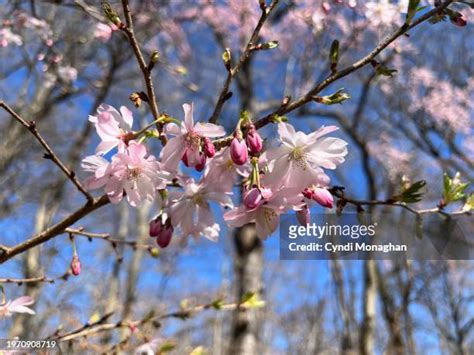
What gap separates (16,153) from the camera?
20.9ft

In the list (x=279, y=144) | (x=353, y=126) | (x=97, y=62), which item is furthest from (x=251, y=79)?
(x=279, y=144)

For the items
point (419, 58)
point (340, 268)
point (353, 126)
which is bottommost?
point (340, 268)

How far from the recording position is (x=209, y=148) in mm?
880

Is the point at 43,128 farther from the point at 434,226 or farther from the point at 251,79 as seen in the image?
the point at 434,226

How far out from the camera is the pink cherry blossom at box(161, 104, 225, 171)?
2.92 feet

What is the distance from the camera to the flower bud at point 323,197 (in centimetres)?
91

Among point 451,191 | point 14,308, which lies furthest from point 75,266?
point 451,191

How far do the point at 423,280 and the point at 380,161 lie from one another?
2.03 m

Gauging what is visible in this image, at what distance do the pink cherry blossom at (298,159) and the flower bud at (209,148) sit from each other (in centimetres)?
12

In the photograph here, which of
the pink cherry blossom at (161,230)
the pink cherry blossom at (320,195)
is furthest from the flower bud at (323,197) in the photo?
the pink cherry blossom at (161,230)

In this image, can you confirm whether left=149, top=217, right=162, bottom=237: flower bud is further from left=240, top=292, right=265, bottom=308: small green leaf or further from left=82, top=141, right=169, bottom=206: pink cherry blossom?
left=240, top=292, right=265, bottom=308: small green leaf

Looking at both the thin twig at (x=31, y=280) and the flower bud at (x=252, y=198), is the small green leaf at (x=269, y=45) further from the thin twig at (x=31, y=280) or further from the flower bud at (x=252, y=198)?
the thin twig at (x=31, y=280)

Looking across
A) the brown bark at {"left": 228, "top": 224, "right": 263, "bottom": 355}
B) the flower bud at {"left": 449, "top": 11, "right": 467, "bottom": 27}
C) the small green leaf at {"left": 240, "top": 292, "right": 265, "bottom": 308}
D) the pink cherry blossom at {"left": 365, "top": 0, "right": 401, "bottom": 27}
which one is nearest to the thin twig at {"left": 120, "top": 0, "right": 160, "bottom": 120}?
the flower bud at {"left": 449, "top": 11, "right": 467, "bottom": 27}

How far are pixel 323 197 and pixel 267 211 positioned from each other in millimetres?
132
